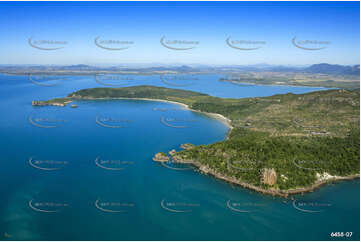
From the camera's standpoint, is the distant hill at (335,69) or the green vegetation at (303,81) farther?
the distant hill at (335,69)

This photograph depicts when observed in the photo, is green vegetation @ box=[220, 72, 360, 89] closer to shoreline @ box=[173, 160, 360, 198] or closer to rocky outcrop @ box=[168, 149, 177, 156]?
shoreline @ box=[173, 160, 360, 198]

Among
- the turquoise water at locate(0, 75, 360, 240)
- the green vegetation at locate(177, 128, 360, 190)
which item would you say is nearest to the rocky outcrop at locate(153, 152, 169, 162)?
the turquoise water at locate(0, 75, 360, 240)

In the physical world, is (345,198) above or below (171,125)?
below

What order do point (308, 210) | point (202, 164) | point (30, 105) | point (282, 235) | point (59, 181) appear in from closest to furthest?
1. point (282, 235)
2. point (308, 210)
3. point (59, 181)
4. point (202, 164)
5. point (30, 105)

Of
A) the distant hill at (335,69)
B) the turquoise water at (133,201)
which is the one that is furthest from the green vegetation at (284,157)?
the distant hill at (335,69)

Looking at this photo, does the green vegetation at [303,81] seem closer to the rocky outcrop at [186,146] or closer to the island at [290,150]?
the island at [290,150]

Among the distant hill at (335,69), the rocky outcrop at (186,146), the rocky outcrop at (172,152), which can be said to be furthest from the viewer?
the distant hill at (335,69)

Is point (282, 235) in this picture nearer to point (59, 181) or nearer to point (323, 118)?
point (59, 181)

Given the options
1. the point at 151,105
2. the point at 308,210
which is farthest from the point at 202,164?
the point at 151,105
